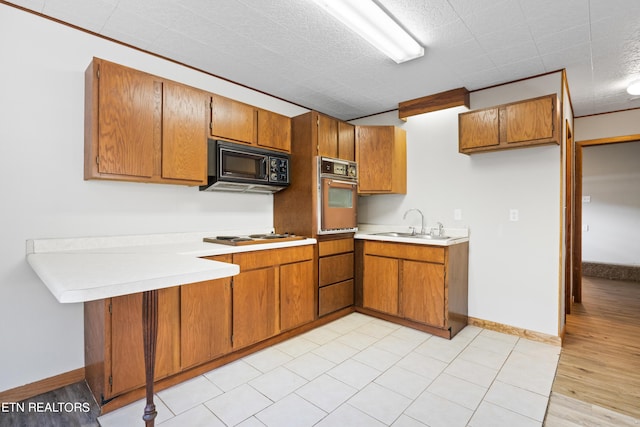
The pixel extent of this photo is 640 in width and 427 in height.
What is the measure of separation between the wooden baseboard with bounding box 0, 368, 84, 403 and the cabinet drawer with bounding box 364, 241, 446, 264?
8.94 ft

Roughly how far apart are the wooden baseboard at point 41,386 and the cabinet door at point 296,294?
4.99 feet

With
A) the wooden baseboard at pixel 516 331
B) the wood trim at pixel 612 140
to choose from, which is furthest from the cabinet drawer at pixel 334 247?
the wood trim at pixel 612 140

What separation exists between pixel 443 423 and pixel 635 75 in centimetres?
359

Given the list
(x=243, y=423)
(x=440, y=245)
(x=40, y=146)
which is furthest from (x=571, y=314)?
(x=40, y=146)

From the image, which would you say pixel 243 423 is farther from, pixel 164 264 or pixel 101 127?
pixel 101 127

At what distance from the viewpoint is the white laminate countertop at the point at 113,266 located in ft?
3.84

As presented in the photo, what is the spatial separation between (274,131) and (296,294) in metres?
1.65

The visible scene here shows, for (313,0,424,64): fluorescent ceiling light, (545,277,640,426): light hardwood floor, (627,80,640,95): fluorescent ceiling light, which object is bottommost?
(545,277,640,426): light hardwood floor

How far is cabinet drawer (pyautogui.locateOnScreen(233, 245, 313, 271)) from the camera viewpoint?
8.39ft

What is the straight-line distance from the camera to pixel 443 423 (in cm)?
180

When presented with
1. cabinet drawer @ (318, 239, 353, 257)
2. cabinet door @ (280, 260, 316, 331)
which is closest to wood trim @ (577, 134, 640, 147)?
cabinet drawer @ (318, 239, 353, 257)

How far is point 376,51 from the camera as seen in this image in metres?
2.60

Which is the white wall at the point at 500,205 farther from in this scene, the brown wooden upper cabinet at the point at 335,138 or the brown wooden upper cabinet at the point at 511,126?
the brown wooden upper cabinet at the point at 335,138

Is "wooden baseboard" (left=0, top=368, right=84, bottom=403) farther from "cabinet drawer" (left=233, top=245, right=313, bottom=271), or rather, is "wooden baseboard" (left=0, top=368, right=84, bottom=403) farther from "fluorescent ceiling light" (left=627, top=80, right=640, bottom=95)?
"fluorescent ceiling light" (left=627, top=80, right=640, bottom=95)
